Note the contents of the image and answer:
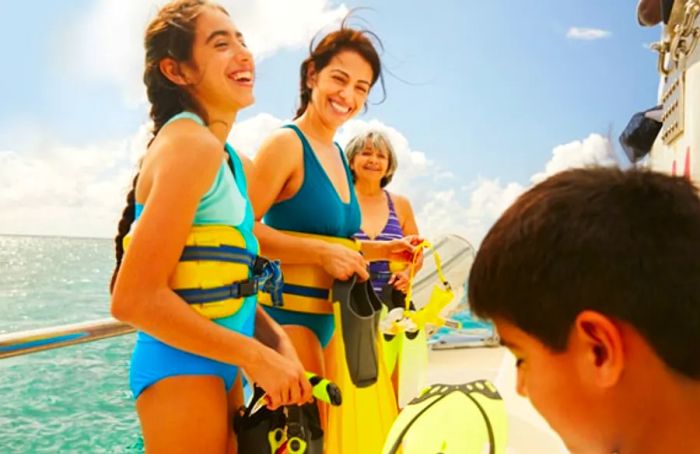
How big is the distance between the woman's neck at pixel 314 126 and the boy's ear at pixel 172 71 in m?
0.56

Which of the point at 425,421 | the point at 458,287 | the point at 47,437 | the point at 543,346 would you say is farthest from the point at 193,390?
the point at 47,437

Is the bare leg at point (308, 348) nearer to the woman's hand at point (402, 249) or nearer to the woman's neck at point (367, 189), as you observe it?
the woman's hand at point (402, 249)

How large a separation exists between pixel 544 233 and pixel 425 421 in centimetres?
50

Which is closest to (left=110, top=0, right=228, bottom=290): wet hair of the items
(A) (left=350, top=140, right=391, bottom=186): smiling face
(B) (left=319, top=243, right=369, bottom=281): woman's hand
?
(B) (left=319, top=243, right=369, bottom=281): woman's hand

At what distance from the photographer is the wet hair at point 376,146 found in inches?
118

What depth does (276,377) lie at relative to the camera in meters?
0.98

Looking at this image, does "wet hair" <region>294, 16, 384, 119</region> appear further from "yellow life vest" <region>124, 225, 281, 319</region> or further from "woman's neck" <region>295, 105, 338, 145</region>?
"yellow life vest" <region>124, 225, 281, 319</region>

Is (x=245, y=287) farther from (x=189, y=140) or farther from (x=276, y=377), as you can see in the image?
(x=189, y=140)

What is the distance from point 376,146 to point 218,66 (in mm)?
1924

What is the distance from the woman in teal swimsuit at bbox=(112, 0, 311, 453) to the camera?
2.98 ft

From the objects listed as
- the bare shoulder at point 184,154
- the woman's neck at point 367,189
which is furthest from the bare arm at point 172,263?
the woman's neck at point 367,189

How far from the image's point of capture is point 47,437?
514 cm

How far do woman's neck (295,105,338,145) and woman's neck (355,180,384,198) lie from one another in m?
1.28

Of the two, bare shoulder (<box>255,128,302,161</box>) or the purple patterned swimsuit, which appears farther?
the purple patterned swimsuit
